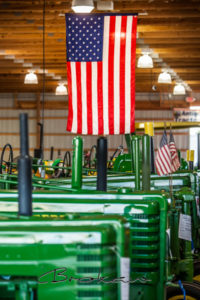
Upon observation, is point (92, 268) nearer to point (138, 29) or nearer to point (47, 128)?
point (138, 29)

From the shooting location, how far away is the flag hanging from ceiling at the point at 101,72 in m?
4.46

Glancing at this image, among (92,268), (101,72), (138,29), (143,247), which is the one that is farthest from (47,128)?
(92,268)

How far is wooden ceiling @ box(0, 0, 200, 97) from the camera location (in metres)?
8.92

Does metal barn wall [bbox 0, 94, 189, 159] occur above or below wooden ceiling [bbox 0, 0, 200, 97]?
below

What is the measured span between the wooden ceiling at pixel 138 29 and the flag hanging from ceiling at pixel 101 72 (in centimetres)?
425

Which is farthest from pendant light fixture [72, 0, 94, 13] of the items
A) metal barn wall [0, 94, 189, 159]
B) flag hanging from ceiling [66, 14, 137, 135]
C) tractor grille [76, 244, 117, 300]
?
metal barn wall [0, 94, 189, 159]

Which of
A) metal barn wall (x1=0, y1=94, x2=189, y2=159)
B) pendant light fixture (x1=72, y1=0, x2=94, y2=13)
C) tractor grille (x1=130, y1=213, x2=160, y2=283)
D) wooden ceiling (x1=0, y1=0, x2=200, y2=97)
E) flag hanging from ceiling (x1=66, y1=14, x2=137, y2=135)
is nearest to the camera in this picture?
tractor grille (x1=130, y1=213, x2=160, y2=283)

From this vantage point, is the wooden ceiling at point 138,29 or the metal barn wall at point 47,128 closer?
the wooden ceiling at point 138,29

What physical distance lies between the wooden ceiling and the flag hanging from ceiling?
13.9ft

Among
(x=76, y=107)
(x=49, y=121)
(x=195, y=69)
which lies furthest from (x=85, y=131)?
(x=49, y=121)

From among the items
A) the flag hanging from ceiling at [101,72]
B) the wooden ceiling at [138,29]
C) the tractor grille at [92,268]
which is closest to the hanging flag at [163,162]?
the flag hanging from ceiling at [101,72]

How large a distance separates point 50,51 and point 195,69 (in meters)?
4.62

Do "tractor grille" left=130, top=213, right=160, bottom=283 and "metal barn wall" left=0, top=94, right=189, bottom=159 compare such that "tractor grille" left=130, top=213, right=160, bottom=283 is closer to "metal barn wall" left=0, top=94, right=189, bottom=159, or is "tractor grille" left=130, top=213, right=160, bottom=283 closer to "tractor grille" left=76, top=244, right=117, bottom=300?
"tractor grille" left=76, top=244, right=117, bottom=300

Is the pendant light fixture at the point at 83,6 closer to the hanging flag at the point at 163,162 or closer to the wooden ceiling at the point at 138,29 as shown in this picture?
the wooden ceiling at the point at 138,29
